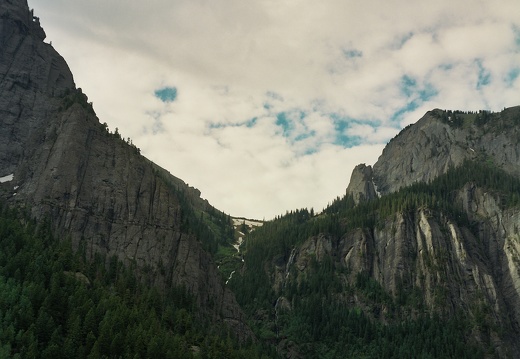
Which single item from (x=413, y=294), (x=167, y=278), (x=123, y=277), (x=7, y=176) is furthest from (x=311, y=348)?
(x=7, y=176)

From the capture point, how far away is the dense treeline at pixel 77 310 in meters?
97.6

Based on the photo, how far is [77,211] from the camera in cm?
15500

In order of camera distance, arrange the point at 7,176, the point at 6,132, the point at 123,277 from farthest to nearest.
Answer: the point at 6,132
the point at 7,176
the point at 123,277

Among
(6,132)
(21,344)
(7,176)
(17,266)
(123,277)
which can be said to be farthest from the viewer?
(6,132)

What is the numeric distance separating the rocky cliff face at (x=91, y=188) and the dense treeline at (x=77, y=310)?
1164cm

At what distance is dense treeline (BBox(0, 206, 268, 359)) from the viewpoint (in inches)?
3844

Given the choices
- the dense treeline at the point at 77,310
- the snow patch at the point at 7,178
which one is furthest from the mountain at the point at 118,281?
the snow patch at the point at 7,178

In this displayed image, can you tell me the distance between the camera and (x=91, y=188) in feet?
536

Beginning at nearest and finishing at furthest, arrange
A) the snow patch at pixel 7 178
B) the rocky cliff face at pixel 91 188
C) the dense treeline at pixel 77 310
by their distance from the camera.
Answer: the dense treeline at pixel 77 310 < the rocky cliff face at pixel 91 188 < the snow patch at pixel 7 178

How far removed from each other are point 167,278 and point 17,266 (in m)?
46.7

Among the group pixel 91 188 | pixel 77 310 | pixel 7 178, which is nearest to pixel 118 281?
pixel 77 310

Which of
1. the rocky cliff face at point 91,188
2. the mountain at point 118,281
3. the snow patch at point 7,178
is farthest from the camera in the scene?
the snow patch at point 7,178

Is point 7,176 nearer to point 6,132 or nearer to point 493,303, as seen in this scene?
point 6,132

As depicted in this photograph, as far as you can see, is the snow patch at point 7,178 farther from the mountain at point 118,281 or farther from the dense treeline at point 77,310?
the dense treeline at point 77,310
